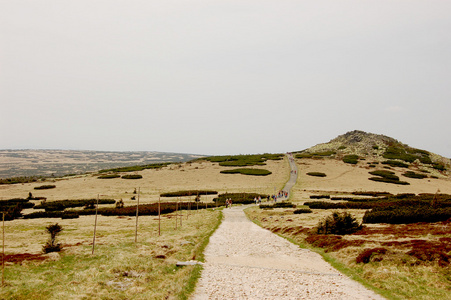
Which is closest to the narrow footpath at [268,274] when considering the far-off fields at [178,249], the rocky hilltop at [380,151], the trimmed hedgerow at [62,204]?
the far-off fields at [178,249]

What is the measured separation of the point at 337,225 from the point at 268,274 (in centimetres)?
1136

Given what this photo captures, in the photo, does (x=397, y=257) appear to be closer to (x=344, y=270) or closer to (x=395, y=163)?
(x=344, y=270)

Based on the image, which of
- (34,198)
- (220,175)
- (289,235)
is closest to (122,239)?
(289,235)

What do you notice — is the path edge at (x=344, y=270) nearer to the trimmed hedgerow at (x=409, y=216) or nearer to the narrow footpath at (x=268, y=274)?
the narrow footpath at (x=268, y=274)

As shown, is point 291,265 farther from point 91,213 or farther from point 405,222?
point 91,213

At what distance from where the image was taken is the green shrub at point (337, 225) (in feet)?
73.3

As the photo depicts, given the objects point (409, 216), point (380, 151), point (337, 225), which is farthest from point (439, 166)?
point (337, 225)

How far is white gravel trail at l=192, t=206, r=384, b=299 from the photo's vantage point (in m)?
10.9

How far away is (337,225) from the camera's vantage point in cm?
2256

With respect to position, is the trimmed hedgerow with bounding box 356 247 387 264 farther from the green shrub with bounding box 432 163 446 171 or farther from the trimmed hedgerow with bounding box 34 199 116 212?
the green shrub with bounding box 432 163 446 171

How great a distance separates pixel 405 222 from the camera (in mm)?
24906

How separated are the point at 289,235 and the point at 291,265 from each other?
26.8 ft

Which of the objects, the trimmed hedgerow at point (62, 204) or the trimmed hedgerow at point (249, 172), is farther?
the trimmed hedgerow at point (249, 172)

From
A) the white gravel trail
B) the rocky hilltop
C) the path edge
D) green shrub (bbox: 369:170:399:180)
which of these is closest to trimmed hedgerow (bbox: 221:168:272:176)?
green shrub (bbox: 369:170:399:180)
